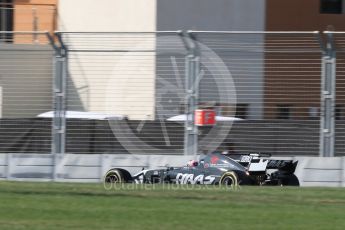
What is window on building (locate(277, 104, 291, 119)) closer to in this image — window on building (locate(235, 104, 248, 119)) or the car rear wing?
window on building (locate(235, 104, 248, 119))

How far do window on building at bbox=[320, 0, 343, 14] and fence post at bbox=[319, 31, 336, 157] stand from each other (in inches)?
625

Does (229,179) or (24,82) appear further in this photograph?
(24,82)

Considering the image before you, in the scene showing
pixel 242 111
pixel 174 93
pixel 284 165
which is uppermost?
pixel 174 93

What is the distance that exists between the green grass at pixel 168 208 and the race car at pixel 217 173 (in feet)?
8.49

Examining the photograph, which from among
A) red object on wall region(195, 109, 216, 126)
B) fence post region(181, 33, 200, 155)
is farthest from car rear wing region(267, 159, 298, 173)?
fence post region(181, 33, 200, 155)

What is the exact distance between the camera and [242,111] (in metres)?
17.6

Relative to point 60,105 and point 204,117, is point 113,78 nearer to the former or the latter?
point 60,105

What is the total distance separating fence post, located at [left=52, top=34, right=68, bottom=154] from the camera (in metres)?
16.7

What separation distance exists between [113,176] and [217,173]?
191 centimetres

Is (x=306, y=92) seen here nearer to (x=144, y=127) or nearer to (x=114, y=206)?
(x=144, y=127)

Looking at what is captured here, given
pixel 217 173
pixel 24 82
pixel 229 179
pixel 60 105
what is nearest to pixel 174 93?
pixel 217 173

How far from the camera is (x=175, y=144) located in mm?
17281

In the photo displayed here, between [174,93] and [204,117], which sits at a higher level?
A: [174,93]

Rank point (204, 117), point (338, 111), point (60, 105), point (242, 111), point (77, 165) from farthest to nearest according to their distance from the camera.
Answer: point (242, 111)
point (60, 105)
point (77, 165)
point (204, 117)
point (338, 111)
